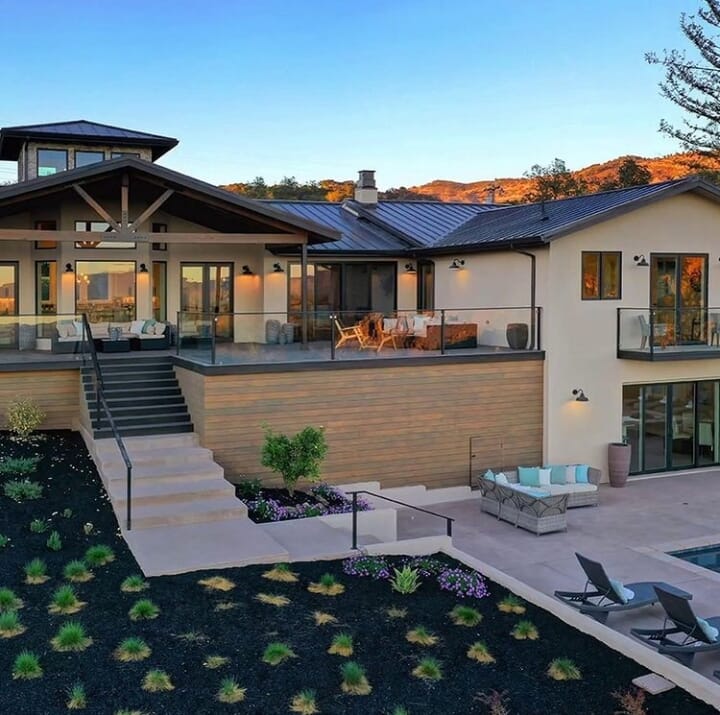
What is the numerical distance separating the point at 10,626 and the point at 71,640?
2.26ft

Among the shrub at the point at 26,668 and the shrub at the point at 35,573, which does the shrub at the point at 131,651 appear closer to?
the shrub at the point at 26,668

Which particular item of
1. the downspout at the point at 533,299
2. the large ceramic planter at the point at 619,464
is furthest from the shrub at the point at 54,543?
the large ceramic planter at the point at 619,464

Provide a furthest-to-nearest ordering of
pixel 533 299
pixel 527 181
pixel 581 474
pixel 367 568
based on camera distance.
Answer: pixel 527 181 < pixel 533 299 < pixel 581 474 < pixel 367 568

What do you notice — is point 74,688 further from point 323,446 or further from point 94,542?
point 323,446

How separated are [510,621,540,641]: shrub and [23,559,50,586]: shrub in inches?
195

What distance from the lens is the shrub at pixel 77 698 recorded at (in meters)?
6.07

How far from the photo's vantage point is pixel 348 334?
48.5 ft

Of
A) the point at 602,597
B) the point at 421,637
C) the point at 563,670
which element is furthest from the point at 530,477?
the point at 563,670

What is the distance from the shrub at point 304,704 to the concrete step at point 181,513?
460cm

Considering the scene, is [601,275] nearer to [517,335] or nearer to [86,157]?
[517,335]

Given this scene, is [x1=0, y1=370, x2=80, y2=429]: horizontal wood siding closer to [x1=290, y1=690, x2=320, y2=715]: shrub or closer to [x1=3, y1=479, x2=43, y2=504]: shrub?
[x1=3, y1=479, x2=43, y2=504]: shrub

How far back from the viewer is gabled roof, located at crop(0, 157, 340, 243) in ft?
49.2

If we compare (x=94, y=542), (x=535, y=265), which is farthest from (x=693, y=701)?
(x=535, y=265)

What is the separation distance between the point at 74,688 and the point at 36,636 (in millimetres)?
1117
